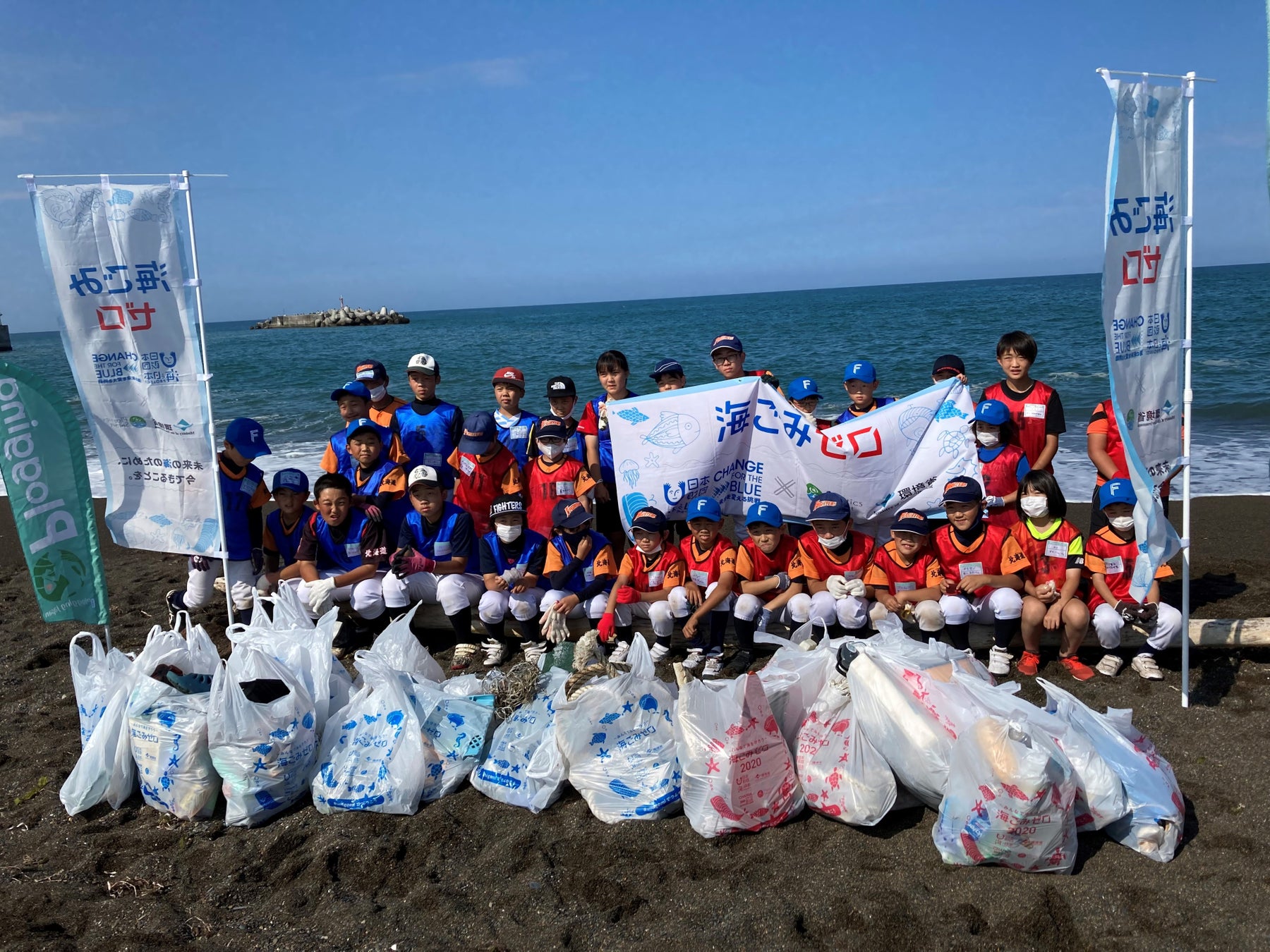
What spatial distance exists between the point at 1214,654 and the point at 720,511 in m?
3.03

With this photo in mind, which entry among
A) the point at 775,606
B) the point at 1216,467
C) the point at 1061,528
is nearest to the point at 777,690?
the point at 775,606

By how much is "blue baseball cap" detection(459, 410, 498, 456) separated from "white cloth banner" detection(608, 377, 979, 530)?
2.84 feet

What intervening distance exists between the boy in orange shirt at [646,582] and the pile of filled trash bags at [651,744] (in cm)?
106

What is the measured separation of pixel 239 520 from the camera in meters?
6.23

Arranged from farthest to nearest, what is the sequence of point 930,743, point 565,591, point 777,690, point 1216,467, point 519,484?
point 1216,467, point 519,484, point 565,591, point 777,690, point 930,743

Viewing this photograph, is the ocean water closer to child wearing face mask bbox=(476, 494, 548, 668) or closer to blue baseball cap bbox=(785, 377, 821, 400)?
blue baseball cap bbox=(785, 377, 821, 400)

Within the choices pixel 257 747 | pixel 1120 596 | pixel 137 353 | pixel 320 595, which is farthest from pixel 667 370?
pixel 257 747

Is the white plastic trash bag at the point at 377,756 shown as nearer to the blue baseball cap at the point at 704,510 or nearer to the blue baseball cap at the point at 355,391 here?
the blue baseball cap at the point at 704,510

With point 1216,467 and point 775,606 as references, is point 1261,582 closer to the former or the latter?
point 775,606

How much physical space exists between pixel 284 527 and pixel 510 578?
5.77 feet

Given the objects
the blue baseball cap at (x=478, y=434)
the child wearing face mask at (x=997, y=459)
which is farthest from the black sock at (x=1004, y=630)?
the blue baseball cap at (x=478, y=434)

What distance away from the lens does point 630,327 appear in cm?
7319

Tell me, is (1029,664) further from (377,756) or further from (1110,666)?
(377,756)

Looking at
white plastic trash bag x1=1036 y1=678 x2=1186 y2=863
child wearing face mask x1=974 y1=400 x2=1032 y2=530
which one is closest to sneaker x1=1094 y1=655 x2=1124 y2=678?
child wearing face mask x1=974 y1=400 x2=1032 y2=530
